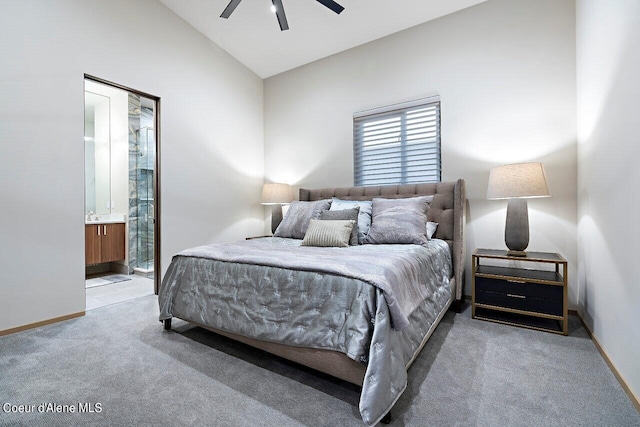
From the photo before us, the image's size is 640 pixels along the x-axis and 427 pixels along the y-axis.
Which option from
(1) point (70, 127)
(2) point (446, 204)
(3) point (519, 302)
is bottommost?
(3) point (519, 302)

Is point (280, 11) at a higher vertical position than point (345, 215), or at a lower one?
higher

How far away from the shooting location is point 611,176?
1766mm

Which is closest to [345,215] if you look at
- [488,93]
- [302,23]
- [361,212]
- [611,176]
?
[361,212]

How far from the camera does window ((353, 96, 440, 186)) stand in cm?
338

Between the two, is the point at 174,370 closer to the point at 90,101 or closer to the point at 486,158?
the point at 486,158

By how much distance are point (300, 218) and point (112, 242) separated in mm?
3292

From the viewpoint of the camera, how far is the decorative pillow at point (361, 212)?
283cm

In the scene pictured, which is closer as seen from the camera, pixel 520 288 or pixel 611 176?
pixel 611 176

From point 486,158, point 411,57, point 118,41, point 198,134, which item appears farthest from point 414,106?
point 118,41

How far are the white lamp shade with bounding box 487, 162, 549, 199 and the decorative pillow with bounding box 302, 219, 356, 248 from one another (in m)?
1.33

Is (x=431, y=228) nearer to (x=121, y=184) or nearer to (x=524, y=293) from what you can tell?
(x=524, y=293)

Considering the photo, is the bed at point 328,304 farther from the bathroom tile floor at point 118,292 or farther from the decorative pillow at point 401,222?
the bathroom tile floor at point 118,292

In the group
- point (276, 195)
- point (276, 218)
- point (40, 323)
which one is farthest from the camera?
point (276, 218)

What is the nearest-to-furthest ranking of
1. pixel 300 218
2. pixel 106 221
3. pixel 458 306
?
pixel 458 306 < pixel 300 218 < pixel 106 221
